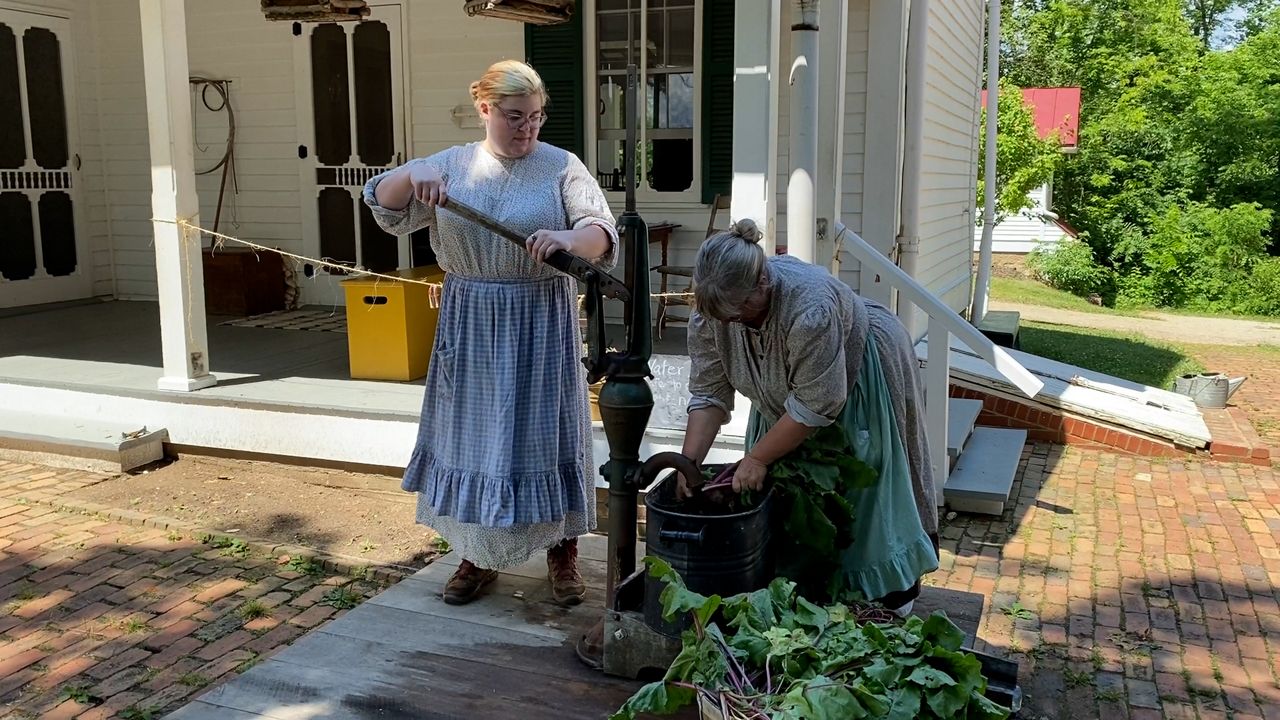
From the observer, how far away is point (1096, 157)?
22.9 m

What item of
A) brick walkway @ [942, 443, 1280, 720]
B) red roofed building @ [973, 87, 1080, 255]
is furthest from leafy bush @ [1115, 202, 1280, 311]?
brick walkway @ [942, 443, 1280, 720]

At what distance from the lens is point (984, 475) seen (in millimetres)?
5656

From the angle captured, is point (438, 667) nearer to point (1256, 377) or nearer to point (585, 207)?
point (585, 207)

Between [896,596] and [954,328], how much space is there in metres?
2.21

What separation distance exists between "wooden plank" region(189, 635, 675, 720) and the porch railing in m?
2.46

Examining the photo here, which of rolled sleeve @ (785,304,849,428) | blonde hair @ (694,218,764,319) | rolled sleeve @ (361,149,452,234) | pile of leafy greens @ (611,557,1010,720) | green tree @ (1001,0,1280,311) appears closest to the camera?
pile of leafy greens @ (611,557,1010,720)

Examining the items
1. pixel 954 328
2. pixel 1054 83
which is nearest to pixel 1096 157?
pixel 1054 83

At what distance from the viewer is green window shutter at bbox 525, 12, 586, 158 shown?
757 cm

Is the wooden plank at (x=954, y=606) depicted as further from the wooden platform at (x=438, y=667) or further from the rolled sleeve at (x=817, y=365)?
the rolled sleeve at (x=817, y=365)

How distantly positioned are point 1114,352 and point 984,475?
666 centimetres

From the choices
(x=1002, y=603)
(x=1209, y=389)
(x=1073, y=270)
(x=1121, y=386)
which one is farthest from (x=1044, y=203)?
(x=1002, y=603)

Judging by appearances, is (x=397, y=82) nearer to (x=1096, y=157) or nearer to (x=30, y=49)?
(x=30, y=49)

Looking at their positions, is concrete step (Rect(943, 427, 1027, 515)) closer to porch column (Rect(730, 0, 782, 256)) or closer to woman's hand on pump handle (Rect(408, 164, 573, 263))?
porch column (Rect(730, 0, 782, 256))

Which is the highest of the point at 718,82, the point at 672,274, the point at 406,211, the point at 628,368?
the point at 718,82
